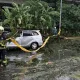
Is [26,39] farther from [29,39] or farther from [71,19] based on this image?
[71,19]

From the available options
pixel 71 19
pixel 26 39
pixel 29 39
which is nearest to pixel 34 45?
pixel 29 39

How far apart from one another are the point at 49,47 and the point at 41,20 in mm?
3213

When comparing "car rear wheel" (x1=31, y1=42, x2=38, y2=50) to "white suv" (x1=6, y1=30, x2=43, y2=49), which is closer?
"white suv" (x1=6, y1=30, x2=43, y2=49)

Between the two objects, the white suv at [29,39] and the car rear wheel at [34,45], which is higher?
the white suv at [29,39]

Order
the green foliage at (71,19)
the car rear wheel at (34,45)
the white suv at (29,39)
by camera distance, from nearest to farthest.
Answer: the white suv at (29,39) < the car rear wheel at (34,45) < the green foliage at (71,19)

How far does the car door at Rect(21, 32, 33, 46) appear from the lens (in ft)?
67.6

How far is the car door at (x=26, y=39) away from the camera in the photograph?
20594mm

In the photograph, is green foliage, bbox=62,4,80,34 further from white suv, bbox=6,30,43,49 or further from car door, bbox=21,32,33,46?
car door, bbox=21,32,33,46

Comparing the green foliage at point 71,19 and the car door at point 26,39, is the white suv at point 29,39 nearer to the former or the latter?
the car door at point 26,39

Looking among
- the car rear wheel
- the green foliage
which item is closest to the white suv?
the car rear wheel

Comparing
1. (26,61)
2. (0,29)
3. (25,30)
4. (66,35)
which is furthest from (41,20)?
(0,29)

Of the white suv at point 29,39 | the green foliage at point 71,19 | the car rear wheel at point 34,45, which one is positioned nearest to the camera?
the white suv at point 29,39

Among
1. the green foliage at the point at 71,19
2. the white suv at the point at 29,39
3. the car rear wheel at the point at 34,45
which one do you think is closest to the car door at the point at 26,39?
the white suv at the point at 29,39

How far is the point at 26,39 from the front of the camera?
20750 mm
